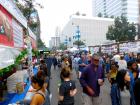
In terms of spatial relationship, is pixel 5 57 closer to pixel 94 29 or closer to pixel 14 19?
pixel 14 19

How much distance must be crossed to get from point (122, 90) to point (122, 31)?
82.0 m

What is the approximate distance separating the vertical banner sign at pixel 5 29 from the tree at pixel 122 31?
8164cm

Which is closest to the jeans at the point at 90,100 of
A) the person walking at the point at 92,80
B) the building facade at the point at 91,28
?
the person walking at the point at 92,80

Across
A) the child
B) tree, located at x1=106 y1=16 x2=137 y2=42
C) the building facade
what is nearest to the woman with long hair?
the child

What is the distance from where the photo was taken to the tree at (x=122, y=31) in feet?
290

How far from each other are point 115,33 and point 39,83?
3446 inches

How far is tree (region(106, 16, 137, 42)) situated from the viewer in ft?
290

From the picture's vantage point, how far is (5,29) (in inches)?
225

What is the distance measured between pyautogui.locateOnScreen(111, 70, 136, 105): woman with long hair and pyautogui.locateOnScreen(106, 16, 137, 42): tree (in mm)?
79019

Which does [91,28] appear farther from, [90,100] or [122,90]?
[122,90]

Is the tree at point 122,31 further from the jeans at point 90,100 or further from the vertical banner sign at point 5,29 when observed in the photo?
the vertical banner sign at point 5,29

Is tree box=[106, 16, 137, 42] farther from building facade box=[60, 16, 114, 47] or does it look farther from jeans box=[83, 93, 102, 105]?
building facade box=[60, 16, 114, 47]

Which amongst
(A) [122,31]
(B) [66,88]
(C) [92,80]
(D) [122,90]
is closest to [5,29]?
(B) [66,88]

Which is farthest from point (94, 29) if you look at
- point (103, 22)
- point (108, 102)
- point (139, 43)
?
point (108, 102)
